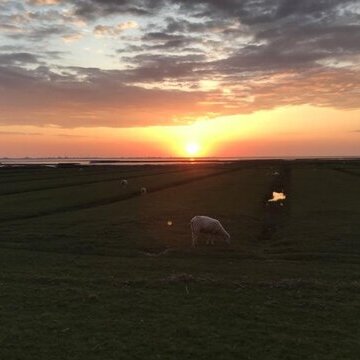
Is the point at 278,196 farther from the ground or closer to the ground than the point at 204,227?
closer to the ground

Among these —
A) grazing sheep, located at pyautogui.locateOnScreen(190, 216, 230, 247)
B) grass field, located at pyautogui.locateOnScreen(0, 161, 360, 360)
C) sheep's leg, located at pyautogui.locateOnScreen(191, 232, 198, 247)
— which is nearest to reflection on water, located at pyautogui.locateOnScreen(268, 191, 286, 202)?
grass field, located at pyautogui.locateOnScreen(0, 161, 360, 360)

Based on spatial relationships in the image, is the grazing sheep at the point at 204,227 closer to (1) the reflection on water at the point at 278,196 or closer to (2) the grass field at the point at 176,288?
(2) the grass field at the point at 176,288

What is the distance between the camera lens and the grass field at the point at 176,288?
1179 centimetres

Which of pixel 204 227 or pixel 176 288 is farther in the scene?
pixel 204 227

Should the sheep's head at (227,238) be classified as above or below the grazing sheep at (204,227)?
below

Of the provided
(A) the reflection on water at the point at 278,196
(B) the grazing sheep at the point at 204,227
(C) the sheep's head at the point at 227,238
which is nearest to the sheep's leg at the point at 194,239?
(B) the grazing sheep at the point at 204,227

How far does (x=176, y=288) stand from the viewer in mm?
16625

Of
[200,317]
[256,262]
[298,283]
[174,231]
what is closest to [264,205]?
[174,231]

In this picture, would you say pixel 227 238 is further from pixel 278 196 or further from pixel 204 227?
pixel 278 196

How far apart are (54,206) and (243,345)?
3386 centimetres

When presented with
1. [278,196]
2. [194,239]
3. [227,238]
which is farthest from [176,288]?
Result: [278,196]

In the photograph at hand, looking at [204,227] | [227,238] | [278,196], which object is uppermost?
[204,227]

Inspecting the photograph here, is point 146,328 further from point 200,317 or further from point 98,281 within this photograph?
point 98,281

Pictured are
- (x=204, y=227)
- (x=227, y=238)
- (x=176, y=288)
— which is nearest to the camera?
(x=176, y=288)
